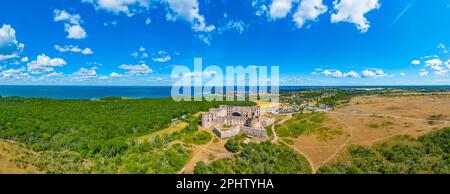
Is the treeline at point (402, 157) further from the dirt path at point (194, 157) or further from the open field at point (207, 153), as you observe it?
the dirt path at point (194, 157)

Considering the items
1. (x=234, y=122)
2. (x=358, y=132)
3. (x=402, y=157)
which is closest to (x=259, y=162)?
(x=402, y=157)

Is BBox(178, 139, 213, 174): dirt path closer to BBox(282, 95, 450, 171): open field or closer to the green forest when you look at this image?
the green forest

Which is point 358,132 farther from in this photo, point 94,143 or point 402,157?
point 94,143

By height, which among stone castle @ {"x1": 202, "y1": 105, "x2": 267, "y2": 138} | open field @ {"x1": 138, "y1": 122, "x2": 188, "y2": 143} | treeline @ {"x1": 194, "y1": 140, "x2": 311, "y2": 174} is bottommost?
treeline @ {"x1": 194, "y1": 140, "x2": 311, "y2": 174}

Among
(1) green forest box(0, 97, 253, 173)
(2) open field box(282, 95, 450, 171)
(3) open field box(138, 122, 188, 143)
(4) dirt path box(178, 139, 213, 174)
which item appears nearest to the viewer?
(4) dirt path box(178, 139, 213, 174)

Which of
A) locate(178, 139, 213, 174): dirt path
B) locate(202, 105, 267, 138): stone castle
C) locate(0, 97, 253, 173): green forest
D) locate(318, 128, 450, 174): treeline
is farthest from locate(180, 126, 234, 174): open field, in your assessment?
locate(318, 128, 450, 174): treeline
